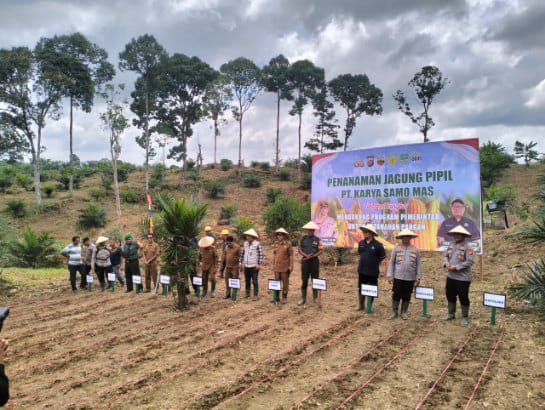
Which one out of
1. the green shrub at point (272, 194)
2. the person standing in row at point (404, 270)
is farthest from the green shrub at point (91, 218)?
the person standing in row at point (404, 270)

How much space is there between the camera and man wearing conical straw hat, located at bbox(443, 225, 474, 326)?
6.45 meters

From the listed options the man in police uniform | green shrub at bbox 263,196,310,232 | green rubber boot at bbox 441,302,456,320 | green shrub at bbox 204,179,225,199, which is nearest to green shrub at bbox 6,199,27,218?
green shrub at bbox 204,179,225,199

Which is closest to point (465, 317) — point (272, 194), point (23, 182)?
point (272, 194)

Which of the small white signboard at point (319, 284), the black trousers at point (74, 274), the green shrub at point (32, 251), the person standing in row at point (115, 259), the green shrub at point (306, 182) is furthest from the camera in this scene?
the green shrub at point (306, 182)

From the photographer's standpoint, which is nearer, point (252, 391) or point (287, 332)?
point (252, 391)

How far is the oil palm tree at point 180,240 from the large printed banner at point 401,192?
13.4 feet

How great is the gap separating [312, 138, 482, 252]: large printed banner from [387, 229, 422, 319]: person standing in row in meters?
2.33

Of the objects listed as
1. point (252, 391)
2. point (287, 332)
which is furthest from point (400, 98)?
point (252, 391)

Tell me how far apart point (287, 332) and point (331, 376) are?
5.79ft

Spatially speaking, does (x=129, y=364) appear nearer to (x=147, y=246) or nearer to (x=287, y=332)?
(x=287, y=332)

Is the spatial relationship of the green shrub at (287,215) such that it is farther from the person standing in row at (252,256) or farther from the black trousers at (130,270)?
the person standing in row at (252,256)

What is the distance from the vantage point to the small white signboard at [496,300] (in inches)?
245

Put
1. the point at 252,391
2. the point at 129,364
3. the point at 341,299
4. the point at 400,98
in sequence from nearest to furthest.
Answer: the point at 252,391
the point at 129,364
the point at 341,299
the point at 400,98

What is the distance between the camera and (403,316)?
23.1 feet
